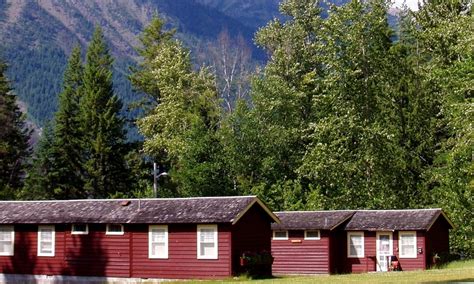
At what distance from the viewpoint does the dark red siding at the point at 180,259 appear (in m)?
40.0

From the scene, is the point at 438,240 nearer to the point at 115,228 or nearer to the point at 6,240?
the point at 115,228

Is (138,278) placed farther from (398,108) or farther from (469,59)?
(398,108)

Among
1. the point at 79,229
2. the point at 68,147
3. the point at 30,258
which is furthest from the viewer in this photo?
the point at 68,147

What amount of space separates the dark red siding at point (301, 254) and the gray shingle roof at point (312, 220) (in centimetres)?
66

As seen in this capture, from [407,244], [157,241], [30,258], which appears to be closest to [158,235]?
[157,241]

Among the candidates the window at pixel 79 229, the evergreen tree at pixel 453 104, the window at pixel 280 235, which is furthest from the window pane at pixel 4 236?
the evergreen tree at pixel 453 104

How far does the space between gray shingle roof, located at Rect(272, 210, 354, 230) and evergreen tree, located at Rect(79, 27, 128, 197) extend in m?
29.5

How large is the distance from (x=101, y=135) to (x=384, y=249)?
35.2 meters

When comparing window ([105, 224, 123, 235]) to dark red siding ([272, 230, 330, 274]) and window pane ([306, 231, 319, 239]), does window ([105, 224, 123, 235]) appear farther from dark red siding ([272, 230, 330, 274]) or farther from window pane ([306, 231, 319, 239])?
window pane ([306, 231, 319, 239])

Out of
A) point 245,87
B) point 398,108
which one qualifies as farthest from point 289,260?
point 245,87

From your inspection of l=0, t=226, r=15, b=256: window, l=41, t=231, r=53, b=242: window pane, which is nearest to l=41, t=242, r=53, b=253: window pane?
l=41, t=231, r=53, b=242: window pane

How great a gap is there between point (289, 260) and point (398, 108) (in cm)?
1816

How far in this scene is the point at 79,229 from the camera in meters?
43.3

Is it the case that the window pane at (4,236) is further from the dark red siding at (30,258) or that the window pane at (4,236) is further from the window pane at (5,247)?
the dark red siding at (30,258)
